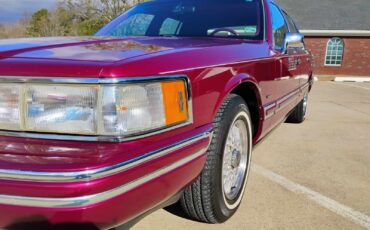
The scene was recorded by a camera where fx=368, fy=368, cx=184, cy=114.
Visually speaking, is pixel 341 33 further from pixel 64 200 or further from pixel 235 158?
pixel 64 200

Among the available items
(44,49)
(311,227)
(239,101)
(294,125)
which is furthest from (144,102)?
(294,125)

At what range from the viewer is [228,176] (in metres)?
2.67

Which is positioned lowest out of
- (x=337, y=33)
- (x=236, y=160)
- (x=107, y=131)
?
(x=236, y=160)

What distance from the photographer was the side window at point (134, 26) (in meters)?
3.56

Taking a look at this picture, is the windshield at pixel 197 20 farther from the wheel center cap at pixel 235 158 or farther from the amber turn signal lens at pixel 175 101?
the amber turn signal lens at pixel 175 101

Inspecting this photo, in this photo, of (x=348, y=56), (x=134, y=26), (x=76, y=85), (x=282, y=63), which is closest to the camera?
(x=76, y=85)

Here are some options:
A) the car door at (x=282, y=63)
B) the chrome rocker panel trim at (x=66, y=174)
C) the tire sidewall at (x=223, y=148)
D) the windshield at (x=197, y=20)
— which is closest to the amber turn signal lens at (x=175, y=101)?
the chrome rocker panel trim at (x=66, y=174)

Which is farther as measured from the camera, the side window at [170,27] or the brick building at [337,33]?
the brick building at [337,33]

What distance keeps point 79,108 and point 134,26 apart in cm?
224

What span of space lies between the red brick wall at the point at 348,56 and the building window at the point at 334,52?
0.18 metres

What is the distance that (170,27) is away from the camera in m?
3.49

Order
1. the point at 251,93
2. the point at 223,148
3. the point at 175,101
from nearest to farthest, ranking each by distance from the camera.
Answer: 1. the point at 175,101
2. the point at 223,148
3. the point at 251,93

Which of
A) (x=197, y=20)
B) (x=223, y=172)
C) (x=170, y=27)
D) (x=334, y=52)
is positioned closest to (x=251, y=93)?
(x=223, y=172)

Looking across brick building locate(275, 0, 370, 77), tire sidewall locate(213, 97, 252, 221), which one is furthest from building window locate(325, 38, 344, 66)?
tire sidewall locate(213, 97, 252, 221)
